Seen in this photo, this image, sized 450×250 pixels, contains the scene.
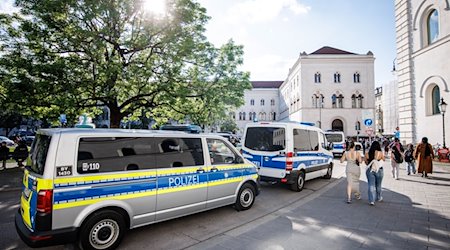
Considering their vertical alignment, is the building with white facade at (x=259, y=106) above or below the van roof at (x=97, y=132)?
above

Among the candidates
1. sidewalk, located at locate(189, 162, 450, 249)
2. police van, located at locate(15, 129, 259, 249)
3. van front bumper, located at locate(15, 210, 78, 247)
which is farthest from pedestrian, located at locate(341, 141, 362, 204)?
van front bumper, located at locate(15, 210, 78, 247)

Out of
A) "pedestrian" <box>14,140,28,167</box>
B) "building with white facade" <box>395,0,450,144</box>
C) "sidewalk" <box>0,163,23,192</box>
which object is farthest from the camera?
"building with white facade" <box>395,0,450,144</box>

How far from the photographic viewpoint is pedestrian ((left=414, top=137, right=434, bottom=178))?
10594 millimetres

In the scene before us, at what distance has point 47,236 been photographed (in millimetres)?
3334

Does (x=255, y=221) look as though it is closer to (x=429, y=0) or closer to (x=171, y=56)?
(x=171, y=56)

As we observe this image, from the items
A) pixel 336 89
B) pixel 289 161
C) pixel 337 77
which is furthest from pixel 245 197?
pixel 337 77

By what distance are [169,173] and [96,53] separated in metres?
9.62

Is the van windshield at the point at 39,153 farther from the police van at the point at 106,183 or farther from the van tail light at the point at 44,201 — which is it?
the van tail light at the point at 44,201

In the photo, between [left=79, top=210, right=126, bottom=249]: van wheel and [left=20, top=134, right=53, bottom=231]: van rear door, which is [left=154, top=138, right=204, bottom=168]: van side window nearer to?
[left=79, top=210, right=126, bottom=249]: van wheel

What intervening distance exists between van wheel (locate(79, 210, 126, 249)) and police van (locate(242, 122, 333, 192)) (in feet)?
16.9

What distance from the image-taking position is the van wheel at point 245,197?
19.9ft

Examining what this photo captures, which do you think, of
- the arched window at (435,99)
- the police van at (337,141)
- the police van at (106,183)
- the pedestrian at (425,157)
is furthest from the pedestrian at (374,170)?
the police van at (337,141)

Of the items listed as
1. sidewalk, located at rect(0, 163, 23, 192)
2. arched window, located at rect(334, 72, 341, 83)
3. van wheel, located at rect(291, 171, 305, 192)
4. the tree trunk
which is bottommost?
sidewalk, located at rect(0, 163, 23, 192)

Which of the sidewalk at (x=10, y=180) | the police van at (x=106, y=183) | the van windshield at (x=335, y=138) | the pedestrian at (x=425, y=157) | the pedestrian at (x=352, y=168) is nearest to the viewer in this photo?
the police van at (x=106, y=183)
